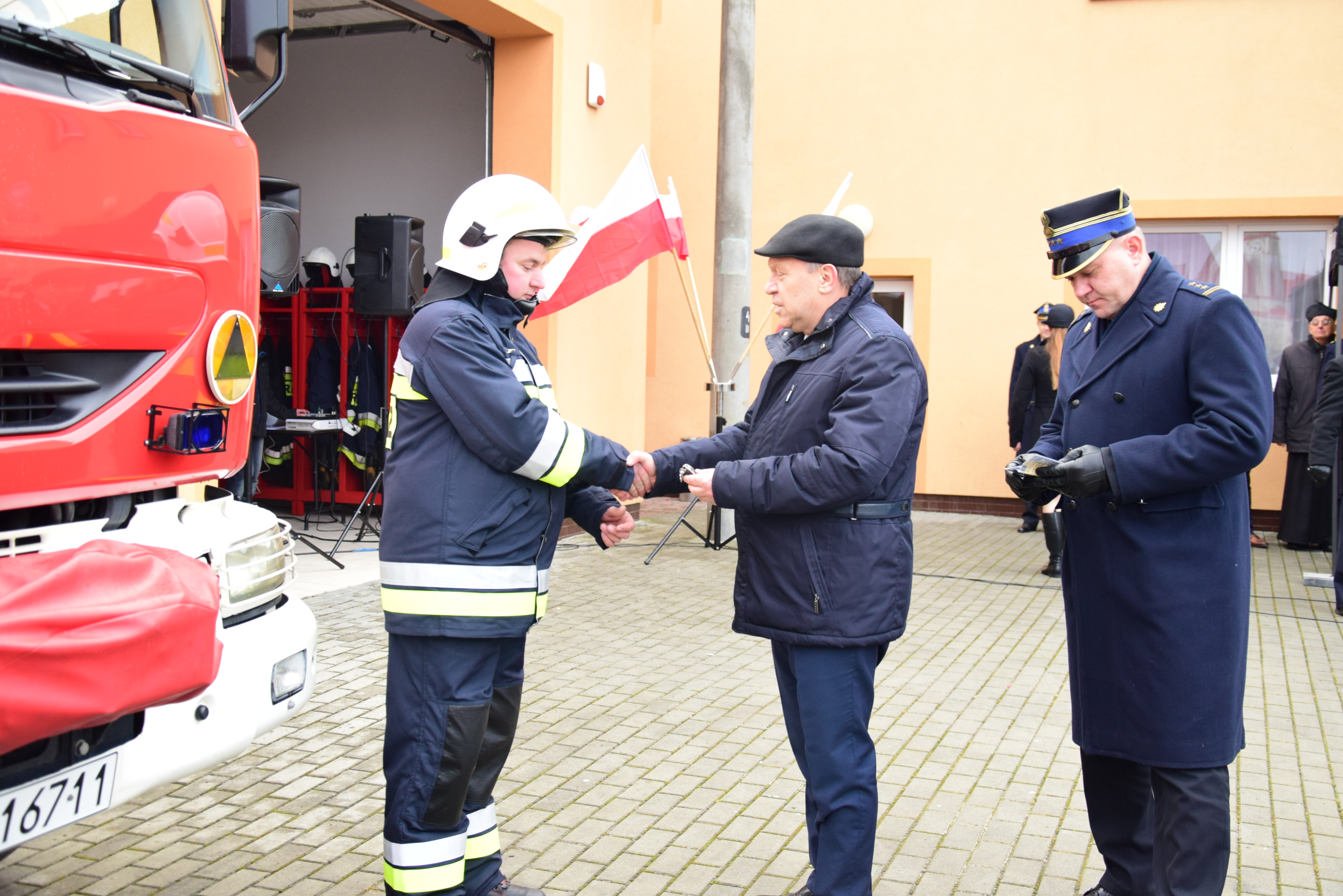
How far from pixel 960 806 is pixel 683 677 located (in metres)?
1.95

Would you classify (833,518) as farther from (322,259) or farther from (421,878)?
(322,259)

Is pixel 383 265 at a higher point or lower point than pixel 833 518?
higher

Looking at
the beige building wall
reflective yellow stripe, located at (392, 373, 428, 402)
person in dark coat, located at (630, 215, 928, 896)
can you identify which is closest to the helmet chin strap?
Answer: reflective yellow stripe, located at (392, 373, 428, 402)

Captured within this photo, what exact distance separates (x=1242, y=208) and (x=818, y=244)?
10198 mm

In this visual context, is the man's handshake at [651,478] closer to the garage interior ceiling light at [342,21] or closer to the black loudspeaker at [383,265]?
the black loudspeaker at [383,265]

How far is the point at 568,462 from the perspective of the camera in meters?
3.02

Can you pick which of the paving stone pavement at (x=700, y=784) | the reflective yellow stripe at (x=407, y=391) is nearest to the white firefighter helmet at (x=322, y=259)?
the paving stone pavement at (x=700, y=784)

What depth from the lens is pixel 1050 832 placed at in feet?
12.8

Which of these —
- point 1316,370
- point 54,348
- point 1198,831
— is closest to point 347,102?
point 1316,370

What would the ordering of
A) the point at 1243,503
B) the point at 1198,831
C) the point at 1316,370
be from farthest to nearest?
the point at 1316,370
the point at 1243,503
the point at 1198,831

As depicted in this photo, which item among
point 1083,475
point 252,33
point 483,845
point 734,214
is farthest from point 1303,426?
point 252,33

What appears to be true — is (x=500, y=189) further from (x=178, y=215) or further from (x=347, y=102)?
(x=347, y=102)

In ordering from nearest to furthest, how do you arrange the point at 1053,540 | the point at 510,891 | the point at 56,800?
the point at 56,800 → the point at 510,891 → the point at 1053,540

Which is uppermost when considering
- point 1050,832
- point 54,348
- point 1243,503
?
point 54,348
